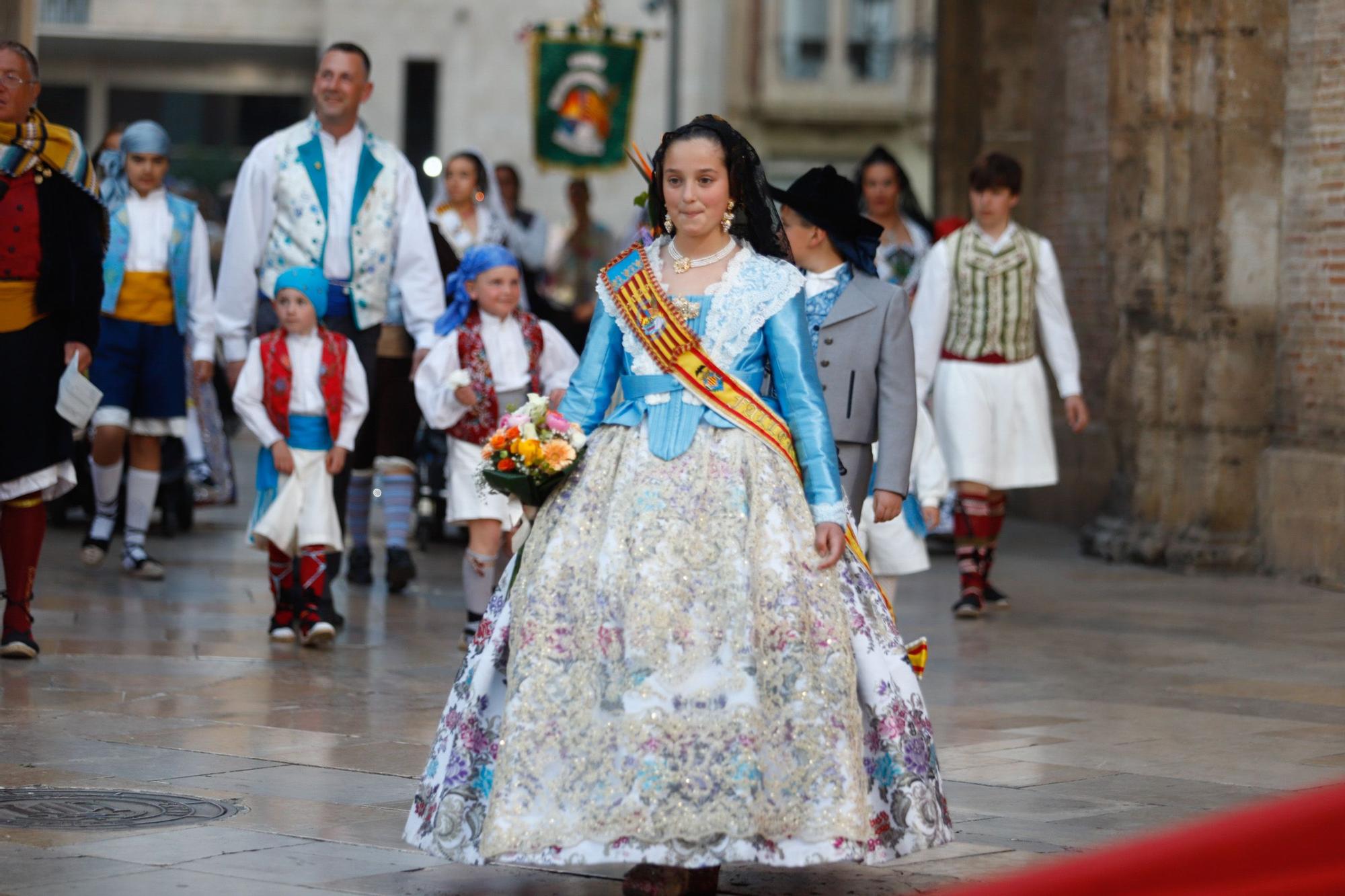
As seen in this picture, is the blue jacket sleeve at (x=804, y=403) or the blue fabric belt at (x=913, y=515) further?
the blue fabric belt at (x=913, y=515)

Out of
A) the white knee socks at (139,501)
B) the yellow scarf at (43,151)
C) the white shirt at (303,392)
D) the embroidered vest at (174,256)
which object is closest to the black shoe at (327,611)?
the white shirt at (303,392)

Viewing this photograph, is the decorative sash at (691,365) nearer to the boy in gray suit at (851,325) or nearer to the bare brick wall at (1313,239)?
the boy in gray suit at (851,325)

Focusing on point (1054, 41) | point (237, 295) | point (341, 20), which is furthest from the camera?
point (341, 20)

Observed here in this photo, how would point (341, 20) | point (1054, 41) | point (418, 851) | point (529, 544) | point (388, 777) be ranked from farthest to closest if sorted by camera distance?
1. point (341, 20)
2. point (1054, 41)
3. point (388, 777)
4. point (418, 851)
5. point (529, 544)

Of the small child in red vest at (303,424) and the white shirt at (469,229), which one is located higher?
the white shirt at (469,229)

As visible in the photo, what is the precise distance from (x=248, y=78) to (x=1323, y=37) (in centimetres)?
3344

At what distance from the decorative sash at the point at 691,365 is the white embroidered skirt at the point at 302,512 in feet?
12.2

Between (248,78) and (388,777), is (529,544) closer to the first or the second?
(388,777)

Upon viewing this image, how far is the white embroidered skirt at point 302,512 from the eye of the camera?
344 inches

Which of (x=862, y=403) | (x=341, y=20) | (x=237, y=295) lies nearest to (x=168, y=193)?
(x=237, y=295)

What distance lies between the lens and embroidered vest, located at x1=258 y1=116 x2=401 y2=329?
9.32 m

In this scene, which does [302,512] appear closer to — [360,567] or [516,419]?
[360,567]

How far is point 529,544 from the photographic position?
16.4 ft

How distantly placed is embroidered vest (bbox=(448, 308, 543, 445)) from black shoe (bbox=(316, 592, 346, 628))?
2.88 ft
